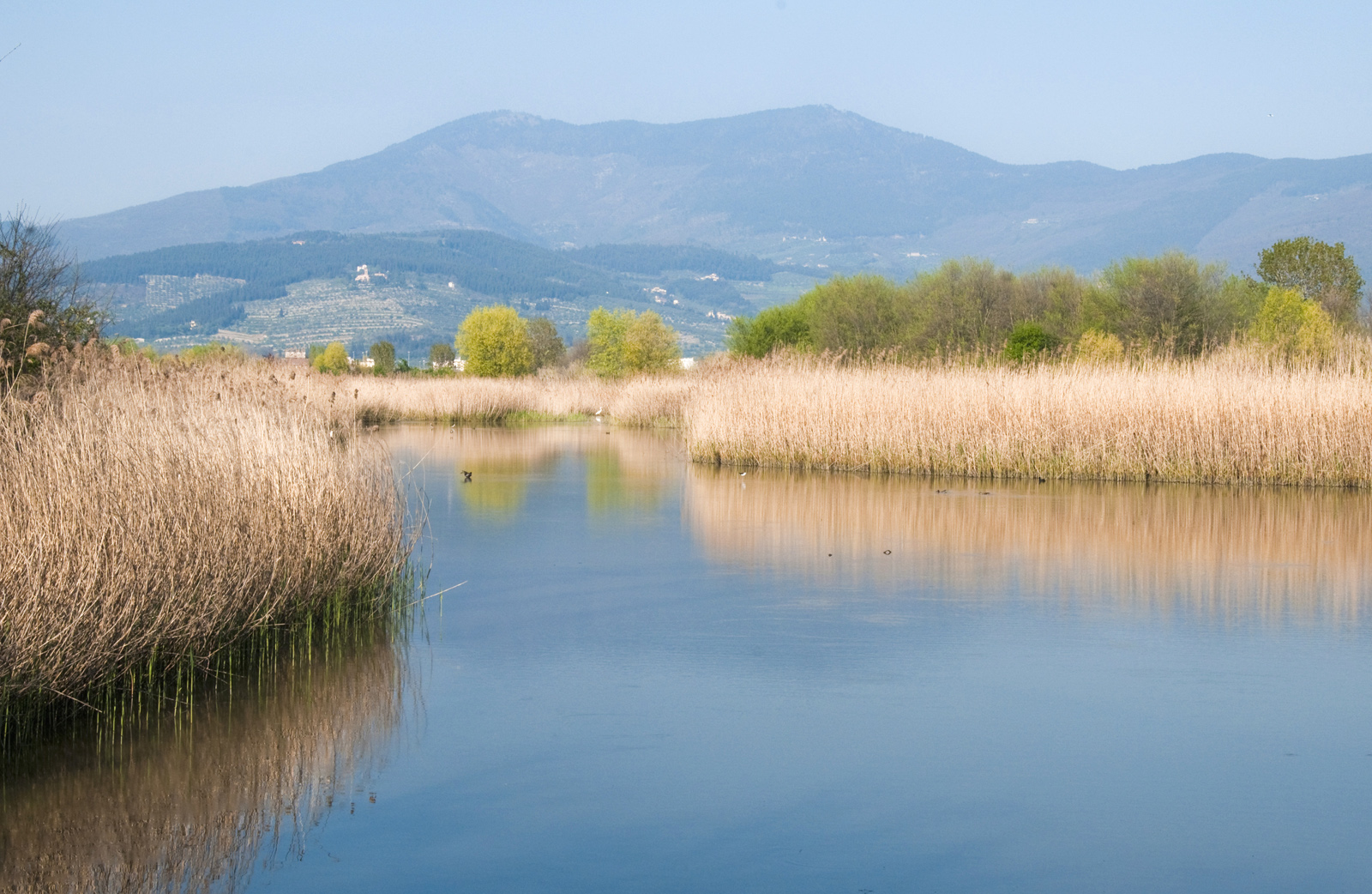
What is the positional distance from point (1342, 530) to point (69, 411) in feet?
36.3

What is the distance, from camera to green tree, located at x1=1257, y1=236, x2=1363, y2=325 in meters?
34.5

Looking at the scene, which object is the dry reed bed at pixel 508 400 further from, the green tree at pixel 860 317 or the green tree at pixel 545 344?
the green tree at pixel 545 344

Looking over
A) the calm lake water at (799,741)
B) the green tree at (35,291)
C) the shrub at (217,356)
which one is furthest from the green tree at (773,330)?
the calm lake water at (799,741)

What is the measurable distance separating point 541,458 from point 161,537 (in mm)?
16303

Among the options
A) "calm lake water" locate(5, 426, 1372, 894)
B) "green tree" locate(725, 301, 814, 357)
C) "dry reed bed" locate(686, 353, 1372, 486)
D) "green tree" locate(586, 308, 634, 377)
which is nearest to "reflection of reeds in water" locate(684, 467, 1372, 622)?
"calm lake water" locate(5, 426, 1372, 894)

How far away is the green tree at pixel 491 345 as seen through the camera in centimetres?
4872

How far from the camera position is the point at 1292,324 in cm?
2727

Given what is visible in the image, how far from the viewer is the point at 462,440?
88.9 feet

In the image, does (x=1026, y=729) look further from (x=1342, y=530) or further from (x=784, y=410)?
(x=784, y=410)

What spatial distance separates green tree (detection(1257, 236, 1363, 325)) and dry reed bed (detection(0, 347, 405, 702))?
31.5 meters

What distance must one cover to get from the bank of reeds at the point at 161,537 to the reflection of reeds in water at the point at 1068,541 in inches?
144

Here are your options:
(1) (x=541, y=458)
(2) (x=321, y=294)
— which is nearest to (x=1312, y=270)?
(1) (x=541, y=458)

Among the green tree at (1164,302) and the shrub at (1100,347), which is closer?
the shrub at (1100,347)

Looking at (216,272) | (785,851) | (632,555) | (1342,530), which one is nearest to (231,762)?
(785,851)
